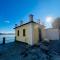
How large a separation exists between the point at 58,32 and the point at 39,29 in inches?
277

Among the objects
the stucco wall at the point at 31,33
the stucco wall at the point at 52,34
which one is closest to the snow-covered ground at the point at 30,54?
the stucco wall at the point at 31,33

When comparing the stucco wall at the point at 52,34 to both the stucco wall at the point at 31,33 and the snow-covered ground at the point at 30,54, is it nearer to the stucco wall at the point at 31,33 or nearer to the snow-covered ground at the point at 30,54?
the stucco wall at the point at 31,33

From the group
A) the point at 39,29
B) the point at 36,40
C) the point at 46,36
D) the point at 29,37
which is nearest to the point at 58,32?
the point at 46,36

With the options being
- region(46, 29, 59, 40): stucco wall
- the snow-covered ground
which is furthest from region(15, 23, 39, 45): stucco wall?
region(46, 29, 59, 40): stucco wall

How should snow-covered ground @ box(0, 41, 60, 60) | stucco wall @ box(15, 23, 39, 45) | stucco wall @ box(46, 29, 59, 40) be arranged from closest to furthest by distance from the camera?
Answer: snow-covered ground @ box(0, 41, 60, 60), stucco wall @ box(15, 23, 39, 45), stucco wall @ box(46, 29, 59, 40)

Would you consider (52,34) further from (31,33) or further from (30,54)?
(30,54)

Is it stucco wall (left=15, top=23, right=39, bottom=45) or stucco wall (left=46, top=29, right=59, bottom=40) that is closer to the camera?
stucco wall (left=15, top=23, right=39, bottom=45)

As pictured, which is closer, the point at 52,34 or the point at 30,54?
the point at 30,54

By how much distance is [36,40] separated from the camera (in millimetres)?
14906

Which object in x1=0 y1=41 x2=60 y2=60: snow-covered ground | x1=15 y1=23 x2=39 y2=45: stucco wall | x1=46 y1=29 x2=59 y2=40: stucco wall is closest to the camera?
x1=0 y1=41 x2=60 y2=60: snow-covered ground

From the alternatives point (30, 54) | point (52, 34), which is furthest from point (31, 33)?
point (52, 34)

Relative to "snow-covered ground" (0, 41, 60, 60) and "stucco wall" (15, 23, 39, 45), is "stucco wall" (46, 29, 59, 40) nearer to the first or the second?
"stucco wall" (15, 23, 39, 45)

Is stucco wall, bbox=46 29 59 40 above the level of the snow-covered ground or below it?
above

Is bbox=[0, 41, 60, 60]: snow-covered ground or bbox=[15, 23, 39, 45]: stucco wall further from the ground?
bbox=[15, 23, 39, 45]: stucco wall
